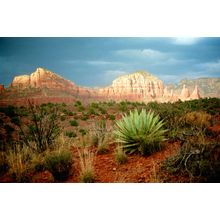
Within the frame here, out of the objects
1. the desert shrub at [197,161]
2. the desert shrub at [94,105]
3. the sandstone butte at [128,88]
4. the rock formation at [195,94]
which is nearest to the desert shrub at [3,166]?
the sandstone butte at [128,88]

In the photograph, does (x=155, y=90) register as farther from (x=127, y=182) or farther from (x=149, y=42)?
(x=127, y=182)

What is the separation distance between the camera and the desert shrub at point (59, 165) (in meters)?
5.99

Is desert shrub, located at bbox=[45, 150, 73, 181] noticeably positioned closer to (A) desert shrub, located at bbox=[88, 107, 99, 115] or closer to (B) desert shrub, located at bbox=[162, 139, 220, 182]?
(B) desert shrub, located at bbox=[162, 139, 220, 182]

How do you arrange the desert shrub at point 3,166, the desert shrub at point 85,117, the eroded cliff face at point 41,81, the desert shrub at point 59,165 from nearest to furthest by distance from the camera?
the desert shrub at point 59,165, the desert shrub at point 3,166, the eroded cliff face at point 41,81, the desert shrub at point 85,117

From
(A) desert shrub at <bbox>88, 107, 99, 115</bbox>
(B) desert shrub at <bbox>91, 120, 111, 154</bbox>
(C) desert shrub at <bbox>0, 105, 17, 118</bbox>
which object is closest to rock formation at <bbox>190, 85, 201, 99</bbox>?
(B) desert shrub at <bbox>91, 120, 111, 154</bbox>

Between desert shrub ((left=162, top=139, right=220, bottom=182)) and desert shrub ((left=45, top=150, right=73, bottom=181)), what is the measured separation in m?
→ 1.82

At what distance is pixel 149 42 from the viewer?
730 centimetres

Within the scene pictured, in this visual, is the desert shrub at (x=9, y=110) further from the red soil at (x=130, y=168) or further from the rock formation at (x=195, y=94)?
the rock formation at (x=195, y=94)

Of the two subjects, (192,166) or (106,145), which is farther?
(106,145)

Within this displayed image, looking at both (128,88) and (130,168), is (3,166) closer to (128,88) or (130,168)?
(130,168)

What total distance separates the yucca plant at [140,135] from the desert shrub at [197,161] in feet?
1.88

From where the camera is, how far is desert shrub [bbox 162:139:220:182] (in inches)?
211
